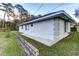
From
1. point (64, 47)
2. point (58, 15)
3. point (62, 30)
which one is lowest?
point (64, 47)

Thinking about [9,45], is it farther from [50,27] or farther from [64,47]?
[64,47]

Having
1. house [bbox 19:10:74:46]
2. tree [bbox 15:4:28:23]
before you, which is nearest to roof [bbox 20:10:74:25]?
house [bbox 19:10:74:46]

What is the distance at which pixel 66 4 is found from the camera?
2371 mm

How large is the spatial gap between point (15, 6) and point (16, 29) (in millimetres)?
267

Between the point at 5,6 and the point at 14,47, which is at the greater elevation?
the point at 5,6

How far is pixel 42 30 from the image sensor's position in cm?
242

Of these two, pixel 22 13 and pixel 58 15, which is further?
pixel 22 13

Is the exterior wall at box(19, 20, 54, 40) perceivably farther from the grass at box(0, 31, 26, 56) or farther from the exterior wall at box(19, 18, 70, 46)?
the grass at box(0, 31, 26, 56)

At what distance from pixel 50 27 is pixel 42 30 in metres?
0.10

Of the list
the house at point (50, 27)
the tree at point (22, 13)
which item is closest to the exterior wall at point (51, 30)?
the house at point (50, 27)

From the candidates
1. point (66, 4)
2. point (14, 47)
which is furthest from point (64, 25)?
point (14, 47)

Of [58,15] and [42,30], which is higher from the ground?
[58,15]

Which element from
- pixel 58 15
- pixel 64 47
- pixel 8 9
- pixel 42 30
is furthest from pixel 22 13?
pixel 64 47

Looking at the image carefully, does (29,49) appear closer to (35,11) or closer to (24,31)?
(24,31)
